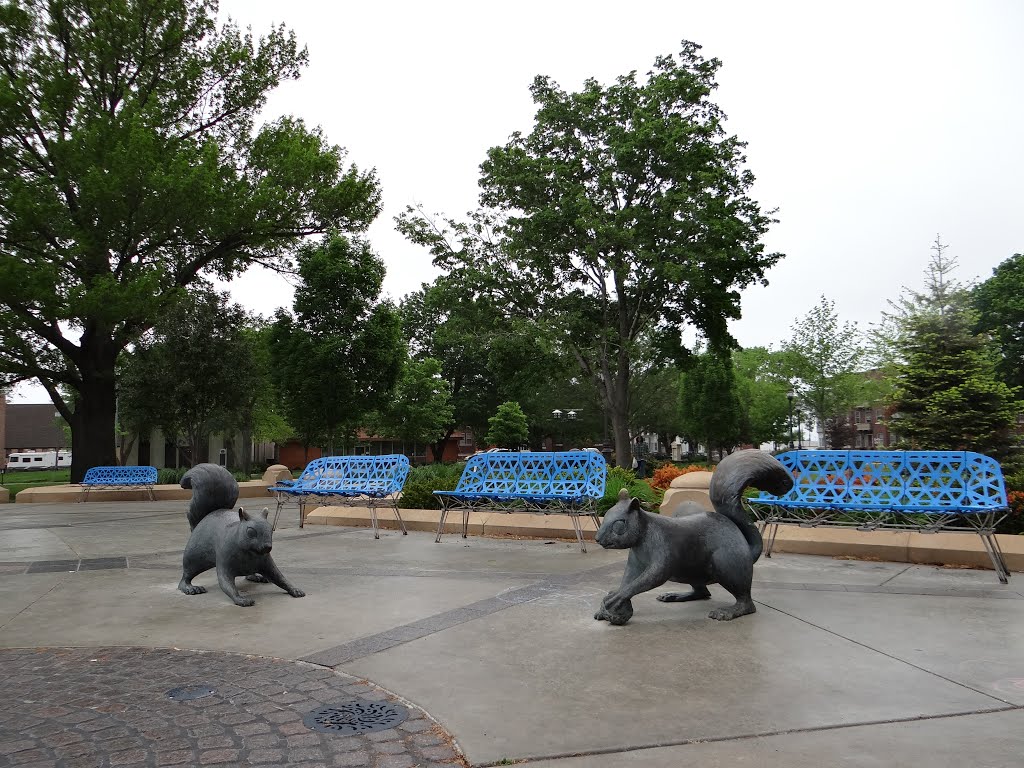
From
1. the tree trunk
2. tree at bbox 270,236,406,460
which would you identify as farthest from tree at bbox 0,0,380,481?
tree at bbox 270,236,406,460

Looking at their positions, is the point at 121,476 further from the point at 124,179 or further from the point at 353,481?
the point at 353,481

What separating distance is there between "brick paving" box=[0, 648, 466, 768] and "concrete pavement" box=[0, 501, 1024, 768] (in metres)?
0.02

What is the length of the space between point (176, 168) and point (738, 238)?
16207mm

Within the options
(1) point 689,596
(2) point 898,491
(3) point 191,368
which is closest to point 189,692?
(1) point 689,596

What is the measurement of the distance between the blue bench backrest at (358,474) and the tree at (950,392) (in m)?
8.21

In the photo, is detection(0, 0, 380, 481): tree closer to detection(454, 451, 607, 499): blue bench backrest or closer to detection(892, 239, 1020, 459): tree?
detection(454, 451, 607, 499): blue bench backrest

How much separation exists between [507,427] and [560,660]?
42771 millimetres

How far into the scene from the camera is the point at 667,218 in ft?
66.8

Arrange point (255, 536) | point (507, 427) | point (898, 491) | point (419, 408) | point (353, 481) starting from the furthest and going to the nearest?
1. point (507, 427)
2. point (419, 408)
3. point (353, 481)
4. point (898, 491)
5. point (255, 536)

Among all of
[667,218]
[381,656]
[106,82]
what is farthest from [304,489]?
[106,82]

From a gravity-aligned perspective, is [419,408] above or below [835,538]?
above

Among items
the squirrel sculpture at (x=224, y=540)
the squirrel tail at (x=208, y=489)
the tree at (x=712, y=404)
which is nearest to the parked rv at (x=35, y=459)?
the tree at (x=712, y=404)

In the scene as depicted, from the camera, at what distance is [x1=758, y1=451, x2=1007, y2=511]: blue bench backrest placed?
6.82 metres

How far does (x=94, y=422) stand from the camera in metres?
22.3
